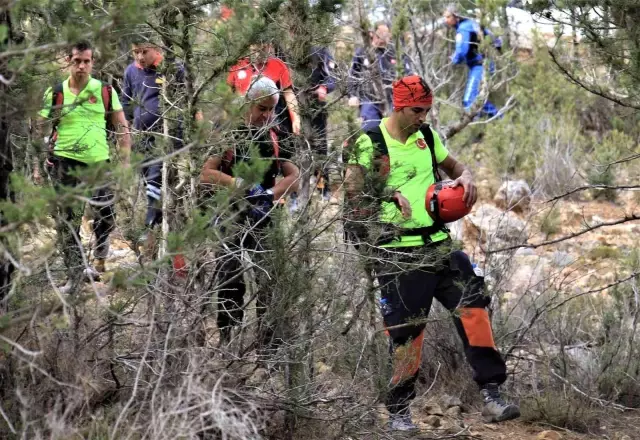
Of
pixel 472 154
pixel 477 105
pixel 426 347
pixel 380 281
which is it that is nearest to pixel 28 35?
pixel 380 281

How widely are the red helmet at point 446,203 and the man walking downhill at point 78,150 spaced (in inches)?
61.7

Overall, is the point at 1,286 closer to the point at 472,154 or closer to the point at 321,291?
the point at 321,291

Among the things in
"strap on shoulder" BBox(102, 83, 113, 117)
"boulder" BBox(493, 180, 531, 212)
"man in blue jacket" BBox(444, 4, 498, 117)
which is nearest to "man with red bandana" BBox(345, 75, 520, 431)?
"strap on shoulder" BBox(102, 83, 113, 117)

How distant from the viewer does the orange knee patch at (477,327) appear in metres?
5.60

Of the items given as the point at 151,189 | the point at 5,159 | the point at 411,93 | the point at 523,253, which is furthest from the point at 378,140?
the point at 523,253

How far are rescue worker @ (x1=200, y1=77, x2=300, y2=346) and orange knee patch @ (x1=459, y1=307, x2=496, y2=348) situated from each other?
3.80 ft

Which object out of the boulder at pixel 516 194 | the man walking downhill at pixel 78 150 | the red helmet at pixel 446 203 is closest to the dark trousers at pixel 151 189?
the man walking downhill at pixel 78 150

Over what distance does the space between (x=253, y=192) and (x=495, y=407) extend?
5.76ft

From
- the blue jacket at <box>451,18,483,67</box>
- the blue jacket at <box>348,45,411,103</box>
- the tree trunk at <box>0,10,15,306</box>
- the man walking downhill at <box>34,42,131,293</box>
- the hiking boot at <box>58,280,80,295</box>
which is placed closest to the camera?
the man walking downhill at <box>34,42,131,293</box>

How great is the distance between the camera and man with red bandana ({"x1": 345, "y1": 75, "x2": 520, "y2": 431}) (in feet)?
17.0

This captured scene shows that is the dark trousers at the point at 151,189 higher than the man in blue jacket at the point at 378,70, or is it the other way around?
the dark trousers at the point at 151,189

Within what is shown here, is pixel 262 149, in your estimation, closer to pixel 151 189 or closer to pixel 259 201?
pixel 259 201

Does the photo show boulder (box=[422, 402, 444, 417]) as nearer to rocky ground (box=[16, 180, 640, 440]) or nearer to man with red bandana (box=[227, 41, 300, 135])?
rocky ground (box=[16, 180, 640, 440])

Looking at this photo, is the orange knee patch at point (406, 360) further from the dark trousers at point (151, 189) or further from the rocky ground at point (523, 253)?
the dark trousers at point (151, 189)
